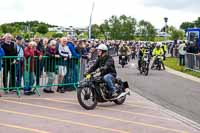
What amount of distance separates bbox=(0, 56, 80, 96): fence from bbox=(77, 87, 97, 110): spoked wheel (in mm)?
2752

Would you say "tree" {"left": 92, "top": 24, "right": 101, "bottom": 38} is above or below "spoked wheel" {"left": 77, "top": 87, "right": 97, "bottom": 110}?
above

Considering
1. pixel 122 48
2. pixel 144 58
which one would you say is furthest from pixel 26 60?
pixel 122 48

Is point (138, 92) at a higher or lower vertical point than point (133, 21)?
lower

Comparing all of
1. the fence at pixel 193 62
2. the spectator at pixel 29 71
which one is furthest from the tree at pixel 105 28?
the spectator at pixel 29 71

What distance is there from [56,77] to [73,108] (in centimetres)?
358

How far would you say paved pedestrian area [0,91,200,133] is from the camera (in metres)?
9.65

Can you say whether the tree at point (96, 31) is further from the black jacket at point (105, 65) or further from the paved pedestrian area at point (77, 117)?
the black jacket at point (105, 65)

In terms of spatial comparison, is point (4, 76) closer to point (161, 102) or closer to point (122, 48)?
point (161, 102)

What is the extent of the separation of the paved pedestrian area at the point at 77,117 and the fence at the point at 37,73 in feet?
1.75

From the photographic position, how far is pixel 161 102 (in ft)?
46.4

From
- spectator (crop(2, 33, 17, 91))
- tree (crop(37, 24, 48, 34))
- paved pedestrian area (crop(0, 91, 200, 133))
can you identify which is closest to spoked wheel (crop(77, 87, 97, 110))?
paved pedestrian area (crop(0, 91, 200, 133))

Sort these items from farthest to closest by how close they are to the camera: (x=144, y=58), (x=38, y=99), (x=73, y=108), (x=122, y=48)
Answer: (x=122, y=48)
(x=144, y=58)
(x=38, y=99)
(x=73, y=108)

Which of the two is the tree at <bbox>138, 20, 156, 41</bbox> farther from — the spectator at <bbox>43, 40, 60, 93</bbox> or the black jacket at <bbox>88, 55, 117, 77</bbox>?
the black jacket at <bbox>88, 55, 117, 77</bbox>

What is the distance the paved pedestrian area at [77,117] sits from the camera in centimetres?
965
